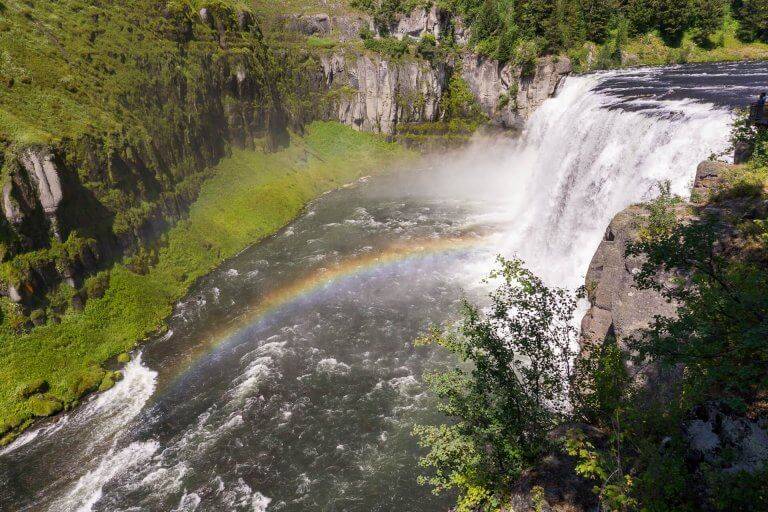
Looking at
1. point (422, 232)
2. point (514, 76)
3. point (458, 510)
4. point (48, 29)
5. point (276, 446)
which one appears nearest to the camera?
point (458, 510)

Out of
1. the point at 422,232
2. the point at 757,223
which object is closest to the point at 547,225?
the point at 422,232

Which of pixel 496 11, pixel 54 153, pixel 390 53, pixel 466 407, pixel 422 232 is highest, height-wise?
pixel 496 11

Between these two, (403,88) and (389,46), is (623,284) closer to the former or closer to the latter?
(403,88)

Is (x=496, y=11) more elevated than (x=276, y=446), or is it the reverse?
(x=496, y=11)

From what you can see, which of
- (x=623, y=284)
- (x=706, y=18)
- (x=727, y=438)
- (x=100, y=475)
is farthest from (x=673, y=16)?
(x=100, y=475)

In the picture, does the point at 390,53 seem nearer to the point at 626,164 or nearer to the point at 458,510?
the point at 626,164

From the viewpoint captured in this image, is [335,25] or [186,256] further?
[335,25]
